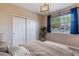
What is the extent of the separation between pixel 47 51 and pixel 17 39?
0.51 meters

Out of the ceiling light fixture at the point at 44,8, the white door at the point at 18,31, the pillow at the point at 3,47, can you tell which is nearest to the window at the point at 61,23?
the ceiling light fixture at the point at 44,8

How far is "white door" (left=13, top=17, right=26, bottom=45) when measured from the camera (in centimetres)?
170

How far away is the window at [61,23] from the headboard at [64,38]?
76mm

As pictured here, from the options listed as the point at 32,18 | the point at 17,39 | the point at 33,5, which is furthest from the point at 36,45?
the point at 33,5

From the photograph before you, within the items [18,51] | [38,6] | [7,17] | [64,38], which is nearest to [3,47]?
[18,51]

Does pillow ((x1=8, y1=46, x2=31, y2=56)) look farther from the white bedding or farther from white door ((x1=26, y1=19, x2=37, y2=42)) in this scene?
white door ((x1=26, y1=19, x2=37, y2=42))

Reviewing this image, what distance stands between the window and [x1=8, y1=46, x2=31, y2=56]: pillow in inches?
21.5

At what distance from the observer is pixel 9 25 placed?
66.8 inches

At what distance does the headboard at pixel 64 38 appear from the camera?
161 cm

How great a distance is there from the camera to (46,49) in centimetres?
168

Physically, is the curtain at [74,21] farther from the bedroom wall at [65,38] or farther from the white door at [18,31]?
the white door at [18,31]

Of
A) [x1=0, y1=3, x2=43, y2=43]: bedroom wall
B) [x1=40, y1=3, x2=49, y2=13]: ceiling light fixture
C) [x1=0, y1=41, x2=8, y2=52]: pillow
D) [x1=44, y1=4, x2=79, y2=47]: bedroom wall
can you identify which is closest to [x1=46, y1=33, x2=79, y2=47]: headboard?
[x1=44, y1=4, x2=79, y2=47]: bedroom wall

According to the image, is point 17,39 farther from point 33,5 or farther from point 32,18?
point 33,5

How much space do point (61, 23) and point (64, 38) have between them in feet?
0.80
